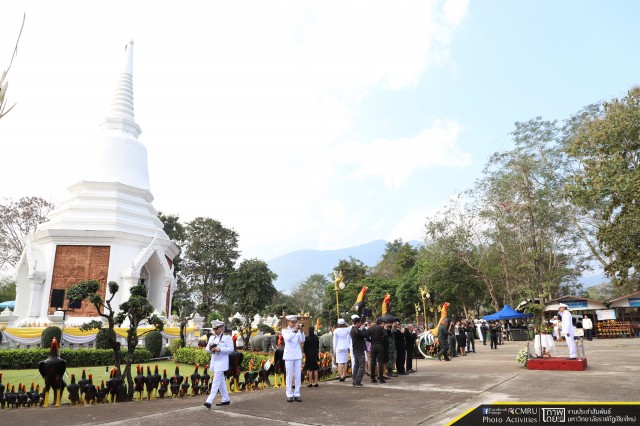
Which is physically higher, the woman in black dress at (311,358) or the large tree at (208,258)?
the large tree at (208,258)

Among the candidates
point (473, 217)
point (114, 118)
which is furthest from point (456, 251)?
point (114, 118)

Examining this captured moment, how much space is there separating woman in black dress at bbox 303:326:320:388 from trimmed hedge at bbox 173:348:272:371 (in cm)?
379

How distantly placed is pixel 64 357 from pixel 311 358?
1019cm

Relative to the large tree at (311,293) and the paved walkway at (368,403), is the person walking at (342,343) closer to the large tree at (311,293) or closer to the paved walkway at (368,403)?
the paved walkway at (368,403)

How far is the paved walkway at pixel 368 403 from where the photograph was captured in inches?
266

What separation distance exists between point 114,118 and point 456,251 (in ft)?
87.8

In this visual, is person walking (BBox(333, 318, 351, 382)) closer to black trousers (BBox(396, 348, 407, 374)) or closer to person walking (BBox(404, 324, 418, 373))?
black trousers (BBox(396, 348, 407, 374))

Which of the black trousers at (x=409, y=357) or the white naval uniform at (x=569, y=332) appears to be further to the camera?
the black trousers at (x=409, y=357)

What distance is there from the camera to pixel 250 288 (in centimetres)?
4247

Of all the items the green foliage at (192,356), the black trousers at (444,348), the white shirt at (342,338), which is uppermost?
the white shirt at (342,338)

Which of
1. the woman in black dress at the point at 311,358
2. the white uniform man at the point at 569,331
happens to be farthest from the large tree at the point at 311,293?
the woman in black dress at the point at 311,358

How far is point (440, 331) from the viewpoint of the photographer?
57.4 ft

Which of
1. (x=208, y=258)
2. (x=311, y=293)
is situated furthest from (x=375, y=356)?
(x=311, y=293)

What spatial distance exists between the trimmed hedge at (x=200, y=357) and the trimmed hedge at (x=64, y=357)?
1510 millimetres
